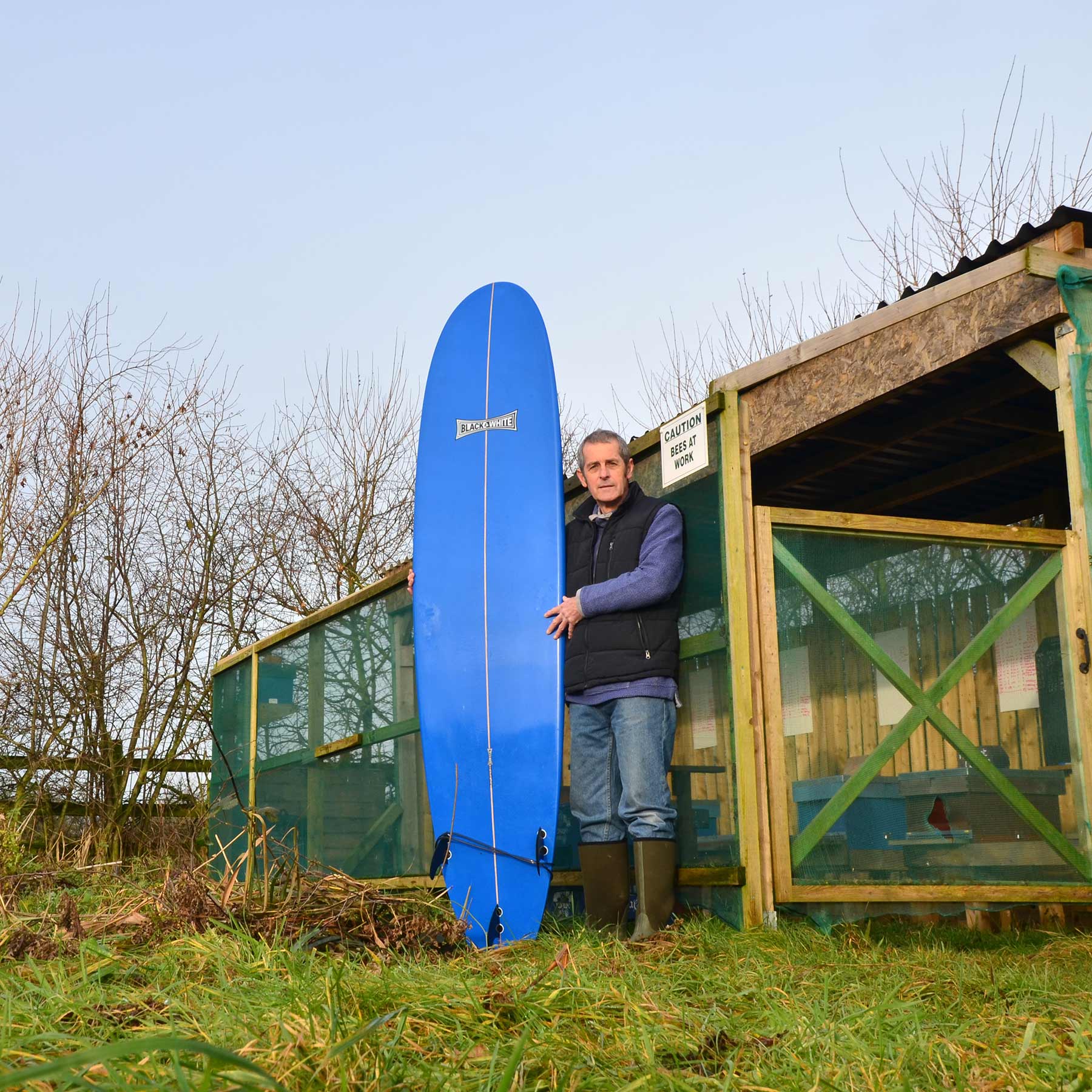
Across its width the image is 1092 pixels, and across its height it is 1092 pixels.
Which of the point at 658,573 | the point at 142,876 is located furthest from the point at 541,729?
the point at 142,876

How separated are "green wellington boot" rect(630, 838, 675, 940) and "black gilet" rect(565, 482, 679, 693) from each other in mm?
520

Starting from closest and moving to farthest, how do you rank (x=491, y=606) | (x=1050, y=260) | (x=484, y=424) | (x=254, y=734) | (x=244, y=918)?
(x=244, y=918), (x=1050, y=260), (x=491, y=606), (x=484, y=424), (x=254, y=734)

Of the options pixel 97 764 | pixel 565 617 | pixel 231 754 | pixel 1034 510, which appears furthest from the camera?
pixel 97 764

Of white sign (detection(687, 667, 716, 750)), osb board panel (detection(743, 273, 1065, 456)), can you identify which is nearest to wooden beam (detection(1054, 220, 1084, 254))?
osb board panel (detection(743, 273, 1065, 456))

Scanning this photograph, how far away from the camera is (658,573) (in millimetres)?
3875

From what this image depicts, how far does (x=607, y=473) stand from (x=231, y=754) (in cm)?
425

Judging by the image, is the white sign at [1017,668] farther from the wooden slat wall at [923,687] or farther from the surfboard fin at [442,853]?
the surfboard fin at [442,853]

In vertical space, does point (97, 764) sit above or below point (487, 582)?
below

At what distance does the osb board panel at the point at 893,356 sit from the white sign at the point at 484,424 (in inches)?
34.0

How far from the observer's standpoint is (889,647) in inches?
156

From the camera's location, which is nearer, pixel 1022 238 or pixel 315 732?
pixel 1022 238

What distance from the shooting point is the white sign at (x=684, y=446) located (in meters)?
4.12

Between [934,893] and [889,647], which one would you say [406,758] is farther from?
[934,893]

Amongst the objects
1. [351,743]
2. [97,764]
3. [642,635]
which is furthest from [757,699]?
[97,764]
